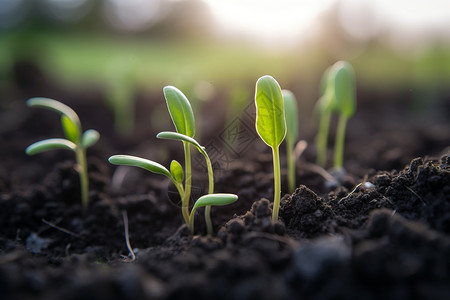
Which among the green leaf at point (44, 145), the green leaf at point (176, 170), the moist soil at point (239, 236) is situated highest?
the green leaf at point (44, 145)

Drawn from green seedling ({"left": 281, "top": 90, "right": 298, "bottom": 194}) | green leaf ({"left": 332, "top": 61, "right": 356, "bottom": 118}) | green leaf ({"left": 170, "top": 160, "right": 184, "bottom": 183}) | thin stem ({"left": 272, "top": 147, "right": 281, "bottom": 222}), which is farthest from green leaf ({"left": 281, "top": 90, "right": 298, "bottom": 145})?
green leaf ({"left": 170, "top": 160, "right": 184, "bottom": 183})

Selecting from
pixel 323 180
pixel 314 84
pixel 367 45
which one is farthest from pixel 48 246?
pixel 367 45

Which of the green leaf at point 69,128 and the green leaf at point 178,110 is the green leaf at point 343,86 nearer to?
the green leaf at point 178,110

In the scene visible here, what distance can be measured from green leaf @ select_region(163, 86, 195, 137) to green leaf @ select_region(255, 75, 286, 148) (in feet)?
0.86

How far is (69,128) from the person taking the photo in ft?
5.07

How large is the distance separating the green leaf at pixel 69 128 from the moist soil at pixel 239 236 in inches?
12.2

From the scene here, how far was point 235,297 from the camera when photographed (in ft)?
2.78

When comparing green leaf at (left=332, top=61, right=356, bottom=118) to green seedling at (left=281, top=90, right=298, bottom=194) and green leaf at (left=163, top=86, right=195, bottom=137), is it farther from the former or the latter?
green leaf at (left=163, top=86, right=195, bottom=137)

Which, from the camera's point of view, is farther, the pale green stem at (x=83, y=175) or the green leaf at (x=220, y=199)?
the pale green stem at (x=83, y=175)

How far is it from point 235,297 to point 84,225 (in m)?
1.00

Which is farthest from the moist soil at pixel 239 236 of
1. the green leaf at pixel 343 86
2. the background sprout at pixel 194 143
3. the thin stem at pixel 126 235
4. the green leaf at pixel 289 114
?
the green leaf at pixel 343 86

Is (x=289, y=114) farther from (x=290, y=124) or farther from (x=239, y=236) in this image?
(x=239, y=236)

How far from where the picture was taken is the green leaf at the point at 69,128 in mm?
1541

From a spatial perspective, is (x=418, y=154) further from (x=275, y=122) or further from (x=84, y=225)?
(x=84, y=225)
